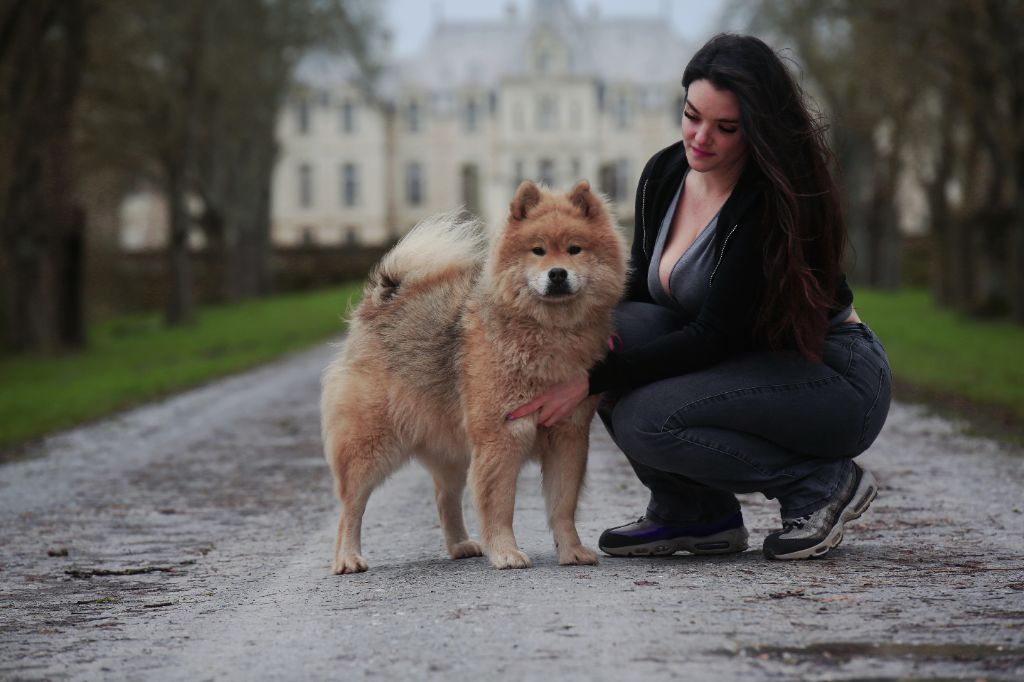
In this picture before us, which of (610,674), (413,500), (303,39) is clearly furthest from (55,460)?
(303,39)

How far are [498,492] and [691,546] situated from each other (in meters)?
0.87

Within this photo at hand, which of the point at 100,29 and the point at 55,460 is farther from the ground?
the point at 100,29

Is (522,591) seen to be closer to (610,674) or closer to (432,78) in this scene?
(610,674)

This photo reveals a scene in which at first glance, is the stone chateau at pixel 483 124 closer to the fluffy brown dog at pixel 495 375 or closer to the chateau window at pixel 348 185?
the chateau window at pixel 348 185

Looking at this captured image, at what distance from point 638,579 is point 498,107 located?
81987 millimetres

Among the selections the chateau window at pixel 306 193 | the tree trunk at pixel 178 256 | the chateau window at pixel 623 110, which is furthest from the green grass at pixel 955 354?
the chateau window at pixel 306 193

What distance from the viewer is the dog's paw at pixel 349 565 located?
5707 millimetres

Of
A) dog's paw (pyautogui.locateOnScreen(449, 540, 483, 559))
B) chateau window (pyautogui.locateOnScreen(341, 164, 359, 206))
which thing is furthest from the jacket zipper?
chateau window (pyautogui.locateOnScreen(341, 164, 359, 206))

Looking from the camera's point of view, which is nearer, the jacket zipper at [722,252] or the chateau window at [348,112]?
the jacket zipper at [722,252]

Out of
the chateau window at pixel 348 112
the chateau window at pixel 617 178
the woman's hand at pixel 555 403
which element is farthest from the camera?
the chateau window at pixel 348 112

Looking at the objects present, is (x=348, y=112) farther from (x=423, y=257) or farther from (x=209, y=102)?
(x=423, y=257)

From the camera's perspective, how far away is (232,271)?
137 feet

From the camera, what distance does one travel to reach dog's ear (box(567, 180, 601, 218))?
5559 millimetres

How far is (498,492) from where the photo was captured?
554cm
